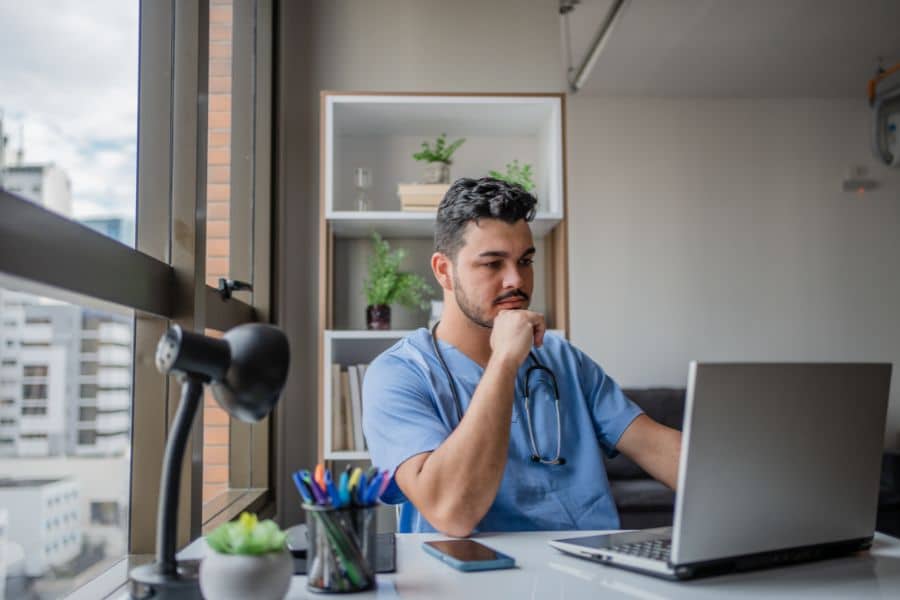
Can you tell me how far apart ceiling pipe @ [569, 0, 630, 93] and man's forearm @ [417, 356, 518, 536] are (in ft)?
7.25

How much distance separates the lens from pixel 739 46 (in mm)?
3502

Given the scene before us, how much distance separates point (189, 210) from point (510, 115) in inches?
66.7

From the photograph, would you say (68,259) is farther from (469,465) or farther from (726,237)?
(726,237)

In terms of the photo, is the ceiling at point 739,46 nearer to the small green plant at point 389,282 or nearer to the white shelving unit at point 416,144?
the white shelving unit at point 416,144

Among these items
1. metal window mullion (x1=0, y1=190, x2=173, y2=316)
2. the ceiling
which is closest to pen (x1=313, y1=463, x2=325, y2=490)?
metal window mullion (x1=0, y1=190, x2=173, y2=316)

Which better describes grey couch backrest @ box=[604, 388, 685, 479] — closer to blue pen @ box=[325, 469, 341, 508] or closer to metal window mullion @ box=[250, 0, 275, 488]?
metal window mullion @ box=[250, 0, 275, 488]

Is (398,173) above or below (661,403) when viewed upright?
above

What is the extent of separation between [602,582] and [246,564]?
0.45 m

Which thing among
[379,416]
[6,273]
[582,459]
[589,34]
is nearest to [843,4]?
[589,34]

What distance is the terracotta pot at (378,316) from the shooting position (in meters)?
3.27

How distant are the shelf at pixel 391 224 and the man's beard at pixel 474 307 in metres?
1.36

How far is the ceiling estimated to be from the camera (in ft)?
10.5

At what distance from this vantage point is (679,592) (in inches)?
40.3

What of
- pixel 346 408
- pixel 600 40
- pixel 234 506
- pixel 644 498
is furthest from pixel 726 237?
pixel 234 506
